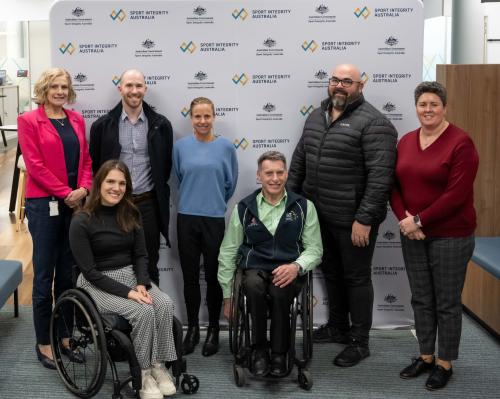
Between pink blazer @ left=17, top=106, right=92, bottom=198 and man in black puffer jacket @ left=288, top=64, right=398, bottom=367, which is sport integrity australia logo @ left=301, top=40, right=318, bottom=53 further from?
pink blazer @ left=17, top=106, right=92, bottom=198

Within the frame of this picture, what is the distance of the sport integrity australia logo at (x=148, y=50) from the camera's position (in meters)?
3.88

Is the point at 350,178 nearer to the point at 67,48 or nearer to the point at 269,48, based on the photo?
the point at 269,48

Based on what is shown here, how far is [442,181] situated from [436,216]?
17cm

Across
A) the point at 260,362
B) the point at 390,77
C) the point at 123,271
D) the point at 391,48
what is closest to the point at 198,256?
the point at 123,271

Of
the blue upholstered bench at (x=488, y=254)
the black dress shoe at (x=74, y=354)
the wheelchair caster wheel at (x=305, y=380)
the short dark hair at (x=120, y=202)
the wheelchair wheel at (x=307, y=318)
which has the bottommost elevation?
the wheelchair caster wheel at (x=305, y=380)

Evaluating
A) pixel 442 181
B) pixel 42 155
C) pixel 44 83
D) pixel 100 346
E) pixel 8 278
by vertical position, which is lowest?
pixel 100 346

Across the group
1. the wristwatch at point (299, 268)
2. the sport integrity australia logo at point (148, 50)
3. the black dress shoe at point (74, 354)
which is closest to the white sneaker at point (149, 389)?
the black dress shoe at point (74, 354)

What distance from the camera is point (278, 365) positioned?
3248 mm

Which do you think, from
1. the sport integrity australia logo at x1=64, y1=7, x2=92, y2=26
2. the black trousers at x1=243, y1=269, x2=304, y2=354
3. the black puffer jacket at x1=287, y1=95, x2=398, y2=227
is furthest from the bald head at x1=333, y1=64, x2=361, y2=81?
the sport integrity australia logo at x1=64, y1=7, x2=92, y2=26

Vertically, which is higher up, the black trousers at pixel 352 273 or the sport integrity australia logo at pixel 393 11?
the sport integrity australia logo at pixel 393 11

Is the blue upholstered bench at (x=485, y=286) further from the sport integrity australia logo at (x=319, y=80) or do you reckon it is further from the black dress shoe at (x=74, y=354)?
the black dress shoe at (x=74, y=354)

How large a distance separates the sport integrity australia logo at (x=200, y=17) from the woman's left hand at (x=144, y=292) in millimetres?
1612

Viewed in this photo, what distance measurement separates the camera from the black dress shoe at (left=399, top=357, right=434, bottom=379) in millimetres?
3391

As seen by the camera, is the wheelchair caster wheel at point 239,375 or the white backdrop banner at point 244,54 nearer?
the wheelchair caster wheel at point 239,375
